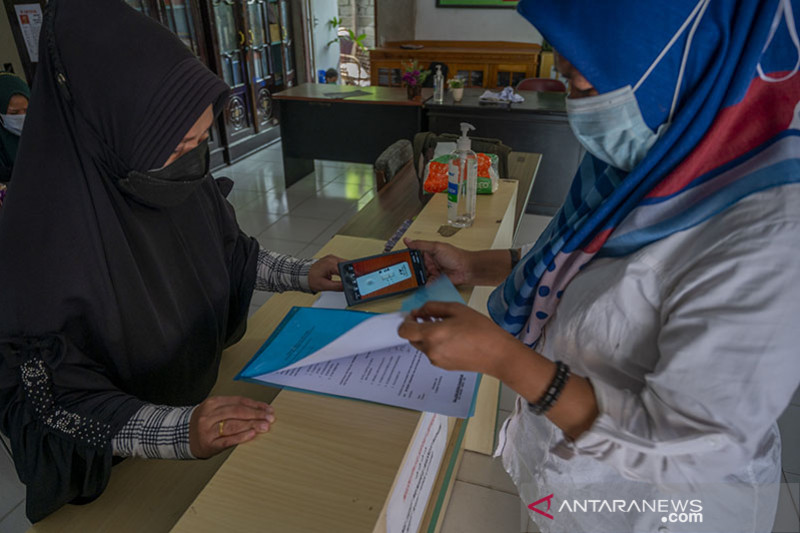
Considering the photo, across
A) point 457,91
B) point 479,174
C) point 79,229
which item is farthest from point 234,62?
point 79,229

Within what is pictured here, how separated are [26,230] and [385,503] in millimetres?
754

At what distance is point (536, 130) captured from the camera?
3.68 m

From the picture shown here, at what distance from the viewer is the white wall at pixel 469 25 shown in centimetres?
641

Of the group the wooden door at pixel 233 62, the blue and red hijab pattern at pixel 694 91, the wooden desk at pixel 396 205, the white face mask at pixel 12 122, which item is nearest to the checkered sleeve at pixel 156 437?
the blue and red hijab pattern at pixel 694 91

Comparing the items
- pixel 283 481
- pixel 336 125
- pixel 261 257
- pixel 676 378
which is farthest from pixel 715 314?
pixel 336 125

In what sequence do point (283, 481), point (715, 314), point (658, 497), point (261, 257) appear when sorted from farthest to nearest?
point (261, 257), point (658, 497), point (283, 481), point (715, 314)

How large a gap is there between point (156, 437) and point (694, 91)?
3.26 feet

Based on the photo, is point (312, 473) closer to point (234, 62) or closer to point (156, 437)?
point (156, 437)

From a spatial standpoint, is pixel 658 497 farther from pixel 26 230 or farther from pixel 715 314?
pixel 26 230

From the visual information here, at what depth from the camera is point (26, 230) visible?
33.7 inches

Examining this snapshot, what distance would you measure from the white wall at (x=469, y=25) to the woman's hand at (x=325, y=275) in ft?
19.7

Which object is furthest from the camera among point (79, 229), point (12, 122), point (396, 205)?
point (12, 122)

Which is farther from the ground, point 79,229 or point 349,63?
point 79,229

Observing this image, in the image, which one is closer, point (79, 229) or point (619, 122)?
point (619, 122)
